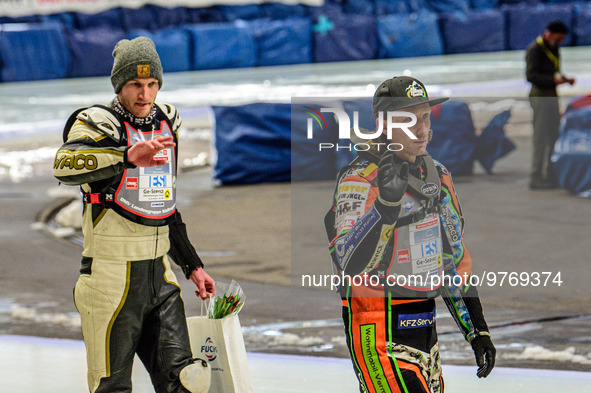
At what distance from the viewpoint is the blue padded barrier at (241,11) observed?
28812mm

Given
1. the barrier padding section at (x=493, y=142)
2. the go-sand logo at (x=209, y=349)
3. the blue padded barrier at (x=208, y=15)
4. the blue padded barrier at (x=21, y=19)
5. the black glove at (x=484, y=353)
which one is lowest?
the blue padded barrier at (x=208, y=15)

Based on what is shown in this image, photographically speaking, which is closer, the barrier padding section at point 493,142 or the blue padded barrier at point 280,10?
the barrier padding section at point 493,142

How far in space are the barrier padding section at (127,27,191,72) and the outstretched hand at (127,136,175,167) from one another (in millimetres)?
23088

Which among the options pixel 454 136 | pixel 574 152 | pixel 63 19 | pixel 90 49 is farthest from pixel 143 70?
pixel 63 19

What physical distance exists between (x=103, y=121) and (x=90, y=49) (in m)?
22.5

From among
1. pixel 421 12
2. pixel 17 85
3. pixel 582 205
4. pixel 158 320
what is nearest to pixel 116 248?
pixel 158 320

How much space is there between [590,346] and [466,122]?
1.85m

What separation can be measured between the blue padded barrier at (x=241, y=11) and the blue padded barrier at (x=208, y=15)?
0.52 feet

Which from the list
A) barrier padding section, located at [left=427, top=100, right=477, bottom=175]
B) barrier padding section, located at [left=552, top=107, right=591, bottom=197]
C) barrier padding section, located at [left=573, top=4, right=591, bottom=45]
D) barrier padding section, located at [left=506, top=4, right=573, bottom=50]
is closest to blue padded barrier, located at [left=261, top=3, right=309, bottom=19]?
barrier padding section, located at [left=506, top=4, right=573, bottom=50]

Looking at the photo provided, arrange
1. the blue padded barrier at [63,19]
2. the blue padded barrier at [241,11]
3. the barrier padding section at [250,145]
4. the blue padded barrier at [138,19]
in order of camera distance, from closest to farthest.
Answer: the barrier padding section at [250,145]
the blue padded barrier at [63,19]
the blue padded barrier at [138,19]
the blue padded barrier at [241,11]

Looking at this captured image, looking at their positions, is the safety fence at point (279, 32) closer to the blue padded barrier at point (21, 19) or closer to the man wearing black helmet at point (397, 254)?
the blue padded barrier at point (21, 19)

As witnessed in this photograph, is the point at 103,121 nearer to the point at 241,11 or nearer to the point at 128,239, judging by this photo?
the point at 128,239

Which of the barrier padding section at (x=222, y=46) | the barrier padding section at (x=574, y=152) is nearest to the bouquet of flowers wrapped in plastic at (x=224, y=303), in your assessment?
the barrier padding section at (x=574, y=152)

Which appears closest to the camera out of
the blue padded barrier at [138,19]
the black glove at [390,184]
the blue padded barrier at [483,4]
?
the black glove at [390,184]
